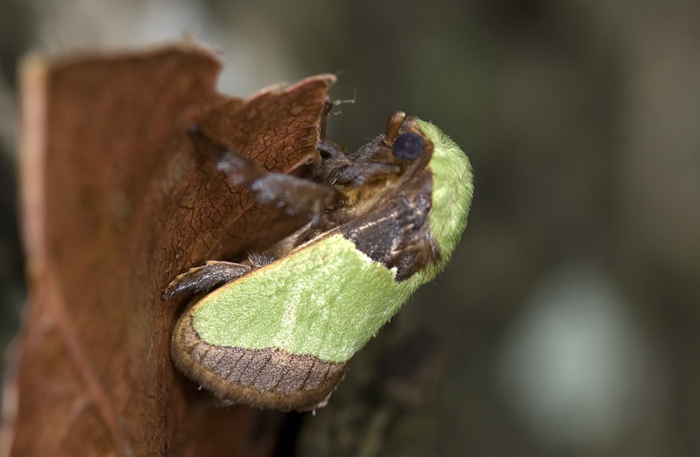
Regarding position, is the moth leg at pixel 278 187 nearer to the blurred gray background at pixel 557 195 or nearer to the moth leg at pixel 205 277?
the moth leg at pixel 205 277

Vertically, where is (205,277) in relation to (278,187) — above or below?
below

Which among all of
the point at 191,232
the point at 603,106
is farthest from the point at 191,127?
the point at 603,106

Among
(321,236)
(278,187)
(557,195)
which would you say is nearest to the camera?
(278,187)

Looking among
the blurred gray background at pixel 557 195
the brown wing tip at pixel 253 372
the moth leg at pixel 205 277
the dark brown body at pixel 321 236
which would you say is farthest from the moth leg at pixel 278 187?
the blurred gray background at pixel 557 195

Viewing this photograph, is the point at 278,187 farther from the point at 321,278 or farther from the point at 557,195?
the point at 557,195

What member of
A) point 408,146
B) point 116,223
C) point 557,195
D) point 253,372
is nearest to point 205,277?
point 253,372

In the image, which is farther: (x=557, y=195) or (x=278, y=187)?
(x=557, y=195)
